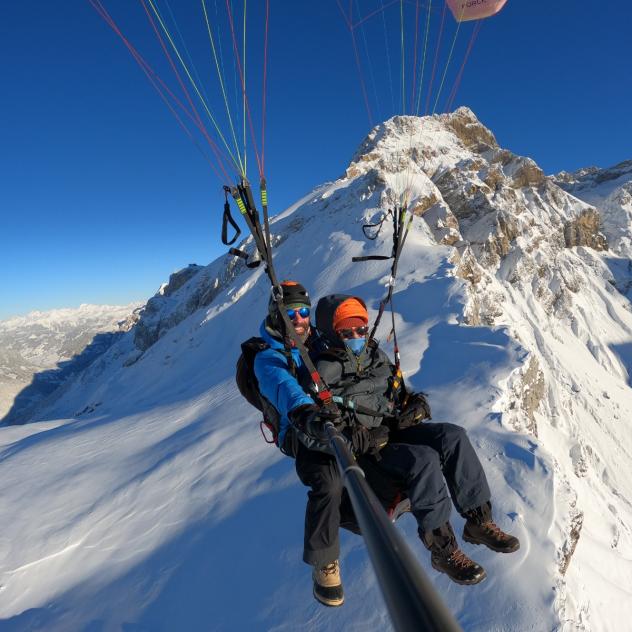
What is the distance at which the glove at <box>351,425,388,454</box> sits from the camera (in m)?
3.56

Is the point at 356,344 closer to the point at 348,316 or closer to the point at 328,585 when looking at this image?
the point at 348,316

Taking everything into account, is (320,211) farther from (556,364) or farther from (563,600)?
(563,600)

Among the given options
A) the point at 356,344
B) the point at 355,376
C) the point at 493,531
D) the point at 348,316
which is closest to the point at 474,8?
the point at 348,316

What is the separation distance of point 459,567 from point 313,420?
188 cm

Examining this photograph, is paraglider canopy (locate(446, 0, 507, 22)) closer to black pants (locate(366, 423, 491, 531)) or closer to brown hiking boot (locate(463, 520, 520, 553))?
black pants (locate(366, 423, 491, 531))

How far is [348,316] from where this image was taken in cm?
403

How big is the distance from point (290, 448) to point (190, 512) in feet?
19.3

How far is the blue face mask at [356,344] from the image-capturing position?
13.0 ft

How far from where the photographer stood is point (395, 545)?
1.40 meters

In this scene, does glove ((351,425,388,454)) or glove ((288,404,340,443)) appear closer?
glove ((288,404,340,443))

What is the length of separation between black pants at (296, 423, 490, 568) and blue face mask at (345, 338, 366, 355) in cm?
98

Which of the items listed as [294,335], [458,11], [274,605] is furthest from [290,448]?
[458,11]

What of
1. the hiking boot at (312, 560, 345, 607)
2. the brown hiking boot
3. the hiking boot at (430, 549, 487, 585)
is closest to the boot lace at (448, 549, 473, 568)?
the hiking boot at (430, 549, 487, 585)

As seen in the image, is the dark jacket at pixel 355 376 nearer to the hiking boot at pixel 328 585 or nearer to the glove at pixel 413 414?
the glove at pixel 413 414
